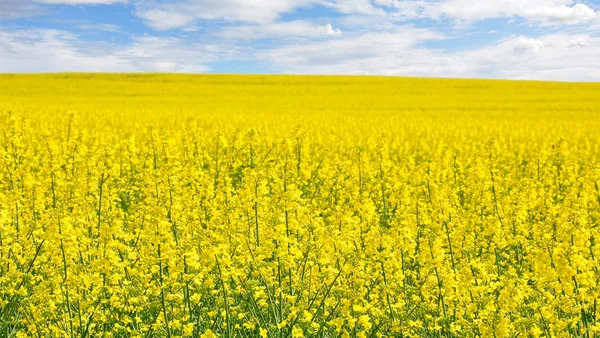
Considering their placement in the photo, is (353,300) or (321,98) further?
(321,98)

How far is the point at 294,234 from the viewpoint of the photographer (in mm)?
5574

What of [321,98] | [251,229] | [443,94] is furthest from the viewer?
[443,94]

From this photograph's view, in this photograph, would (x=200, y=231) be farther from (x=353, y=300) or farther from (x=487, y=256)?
(x=487, y=256)

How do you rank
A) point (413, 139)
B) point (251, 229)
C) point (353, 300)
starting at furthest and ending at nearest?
point (413, 139) < point (251, 229) < point (353, 300)

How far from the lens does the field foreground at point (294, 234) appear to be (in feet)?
13.6

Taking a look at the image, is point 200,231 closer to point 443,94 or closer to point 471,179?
point 471,179

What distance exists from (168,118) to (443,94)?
962 inches

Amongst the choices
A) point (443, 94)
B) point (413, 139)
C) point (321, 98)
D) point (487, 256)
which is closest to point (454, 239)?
point (487, 256)

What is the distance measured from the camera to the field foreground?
4.16 m

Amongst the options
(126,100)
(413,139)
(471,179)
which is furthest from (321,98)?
(471,179)

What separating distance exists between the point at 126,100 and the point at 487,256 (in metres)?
32.1

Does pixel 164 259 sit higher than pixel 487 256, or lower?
higher

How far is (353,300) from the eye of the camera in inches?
174

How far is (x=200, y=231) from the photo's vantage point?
5.41 m
